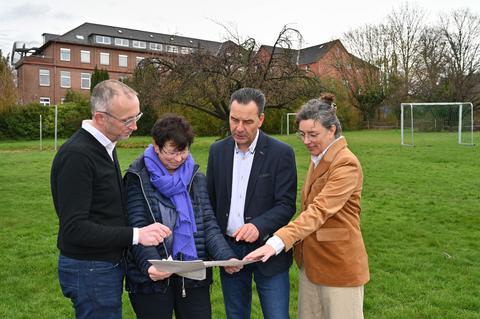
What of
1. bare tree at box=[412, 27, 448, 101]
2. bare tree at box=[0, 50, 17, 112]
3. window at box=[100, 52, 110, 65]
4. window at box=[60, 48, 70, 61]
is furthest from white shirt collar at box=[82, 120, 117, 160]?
window at box=[100, 52, 110, 65]

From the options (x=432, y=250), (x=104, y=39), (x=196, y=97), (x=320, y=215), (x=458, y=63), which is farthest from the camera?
(x=104, y=39)

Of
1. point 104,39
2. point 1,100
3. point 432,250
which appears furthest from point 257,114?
point 104,39

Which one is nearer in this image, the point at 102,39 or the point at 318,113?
the point at 318,113

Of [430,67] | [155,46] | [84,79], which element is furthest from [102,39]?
[430,67]

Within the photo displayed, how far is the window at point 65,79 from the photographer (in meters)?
54.6

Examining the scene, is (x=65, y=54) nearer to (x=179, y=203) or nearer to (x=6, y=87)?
(x=6, y=87)

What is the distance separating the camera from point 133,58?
197 feet

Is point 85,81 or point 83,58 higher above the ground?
point 83,58

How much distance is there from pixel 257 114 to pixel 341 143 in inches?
22.2

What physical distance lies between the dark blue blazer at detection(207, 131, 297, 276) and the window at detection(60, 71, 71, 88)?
184 ft

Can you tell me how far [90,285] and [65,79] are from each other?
5712 cm

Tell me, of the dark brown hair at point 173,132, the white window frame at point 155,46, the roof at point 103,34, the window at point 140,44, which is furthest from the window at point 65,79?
the dark brown hair at point 173,132

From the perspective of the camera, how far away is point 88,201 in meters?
2.29

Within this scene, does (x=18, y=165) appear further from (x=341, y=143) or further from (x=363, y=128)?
(x=363, y=128)
